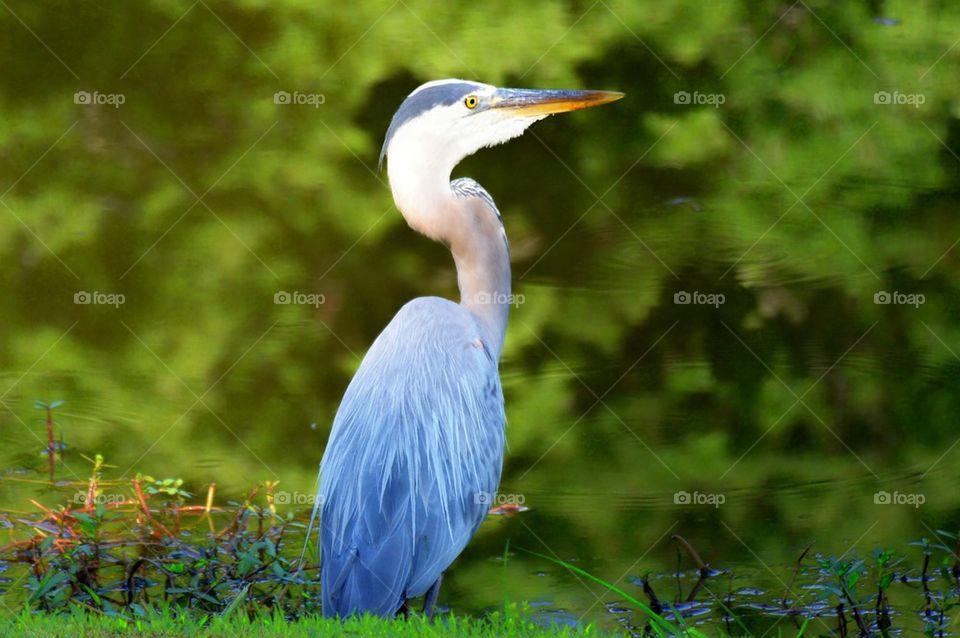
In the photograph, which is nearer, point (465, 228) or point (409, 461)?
point (409, 461)

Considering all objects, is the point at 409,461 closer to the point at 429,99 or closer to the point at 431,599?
the point at 431,599

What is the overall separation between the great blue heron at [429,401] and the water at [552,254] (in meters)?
1.84

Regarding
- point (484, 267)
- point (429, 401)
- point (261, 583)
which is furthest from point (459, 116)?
point (261, 583)

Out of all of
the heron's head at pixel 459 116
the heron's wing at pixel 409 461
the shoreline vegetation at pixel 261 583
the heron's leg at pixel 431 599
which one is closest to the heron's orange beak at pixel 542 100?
the heron's head at pixel 459 116

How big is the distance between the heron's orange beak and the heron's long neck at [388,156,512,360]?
1.01 feet

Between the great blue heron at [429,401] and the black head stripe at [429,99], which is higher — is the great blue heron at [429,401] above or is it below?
below

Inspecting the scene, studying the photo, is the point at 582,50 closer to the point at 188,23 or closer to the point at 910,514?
the point at 188,23

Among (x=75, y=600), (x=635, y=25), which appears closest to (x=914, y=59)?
(x=635, y=25)

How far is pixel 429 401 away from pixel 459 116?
103cm

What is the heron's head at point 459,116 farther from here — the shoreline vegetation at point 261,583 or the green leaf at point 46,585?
the green leaf at point 46,585

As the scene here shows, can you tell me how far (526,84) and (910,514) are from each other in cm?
328

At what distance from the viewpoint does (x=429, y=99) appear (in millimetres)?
4246

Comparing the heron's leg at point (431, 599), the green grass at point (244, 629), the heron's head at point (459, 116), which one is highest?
the heron's head at point (459, 116)

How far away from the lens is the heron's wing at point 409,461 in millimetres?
3678
